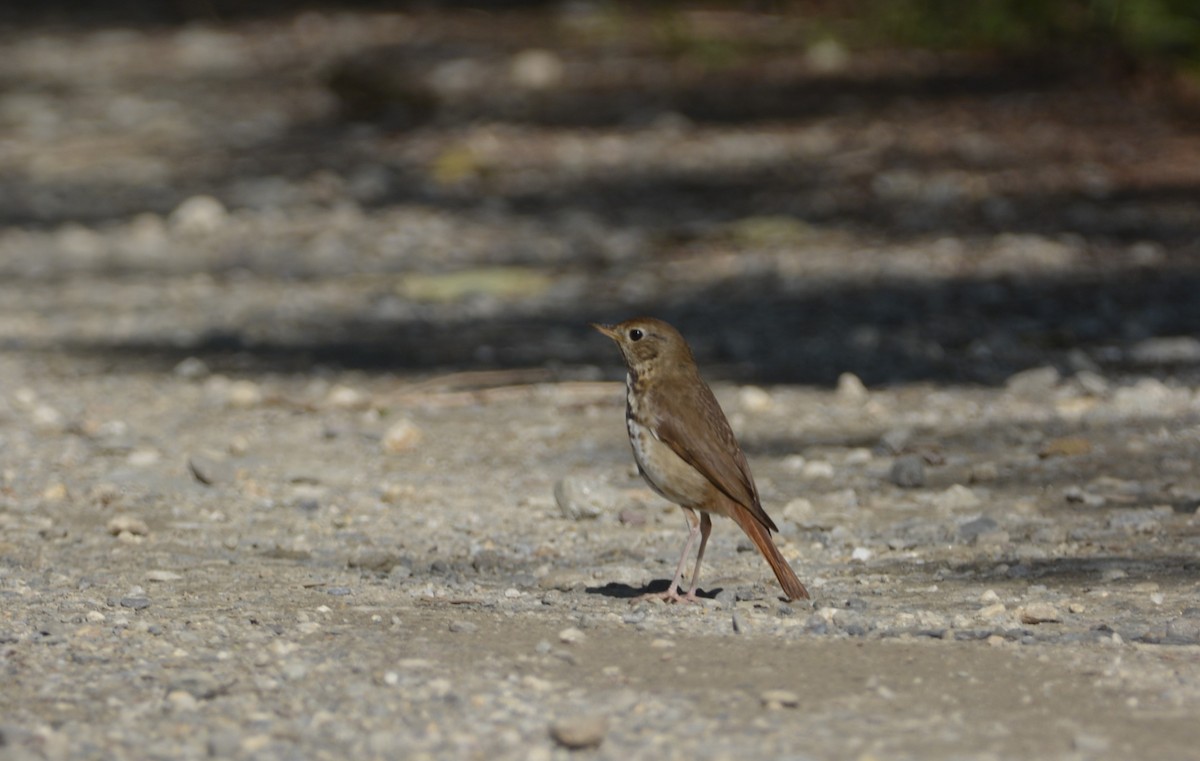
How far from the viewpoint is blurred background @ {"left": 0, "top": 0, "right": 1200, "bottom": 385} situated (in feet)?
26.8

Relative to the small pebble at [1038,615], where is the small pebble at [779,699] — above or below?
below

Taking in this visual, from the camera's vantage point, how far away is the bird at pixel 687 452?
4.56 meters

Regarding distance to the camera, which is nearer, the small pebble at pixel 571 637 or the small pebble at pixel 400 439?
the small pebble at pixel 571 637

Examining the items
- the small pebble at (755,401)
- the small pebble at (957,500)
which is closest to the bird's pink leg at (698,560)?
the small pebble at (957,500)

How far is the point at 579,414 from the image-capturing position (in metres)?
6.93

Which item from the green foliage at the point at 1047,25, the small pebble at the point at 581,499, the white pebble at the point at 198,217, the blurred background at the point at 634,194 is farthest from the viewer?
the green foliage at the point at 1047,25

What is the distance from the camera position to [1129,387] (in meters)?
6.82

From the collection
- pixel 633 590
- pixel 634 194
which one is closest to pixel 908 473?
pixel 633 590

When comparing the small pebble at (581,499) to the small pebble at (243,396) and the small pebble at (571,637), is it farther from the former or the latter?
the small pebble at (243,396)

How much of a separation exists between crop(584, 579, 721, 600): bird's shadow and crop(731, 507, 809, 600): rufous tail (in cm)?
23

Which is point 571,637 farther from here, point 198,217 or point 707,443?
point 198,217

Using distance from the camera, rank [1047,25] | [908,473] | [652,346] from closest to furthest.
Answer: [652,346], [908,473], [1047,25]

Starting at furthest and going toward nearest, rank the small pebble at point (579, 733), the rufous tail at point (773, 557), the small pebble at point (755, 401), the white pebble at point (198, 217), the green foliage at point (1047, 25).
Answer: the green foliage at point (1047, 25)
the white pebble at point (198, 217)
the small pebble at point (755, 401)
the rufous tail at point (773, 557)
the small pebble at point (579, 733)

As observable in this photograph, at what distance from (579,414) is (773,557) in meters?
2.52
